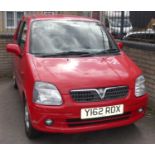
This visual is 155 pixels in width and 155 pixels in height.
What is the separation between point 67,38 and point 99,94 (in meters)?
1.42

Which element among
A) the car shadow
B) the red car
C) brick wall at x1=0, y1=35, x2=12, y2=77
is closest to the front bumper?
the red car

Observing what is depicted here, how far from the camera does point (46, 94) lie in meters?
3.83

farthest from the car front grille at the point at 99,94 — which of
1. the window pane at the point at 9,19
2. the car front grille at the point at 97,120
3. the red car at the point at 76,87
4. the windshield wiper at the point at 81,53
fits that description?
the window pane at the point at 9,19

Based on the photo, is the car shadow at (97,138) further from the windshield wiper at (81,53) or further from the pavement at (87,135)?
the windshield wiper at (81,53)

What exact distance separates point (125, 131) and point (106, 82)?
3.41 ft

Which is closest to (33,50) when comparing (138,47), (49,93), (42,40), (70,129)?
(42,40)

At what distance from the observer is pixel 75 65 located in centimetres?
428

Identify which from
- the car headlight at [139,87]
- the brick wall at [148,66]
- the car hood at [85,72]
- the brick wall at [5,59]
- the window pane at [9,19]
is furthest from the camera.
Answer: the window pane at [9,19]

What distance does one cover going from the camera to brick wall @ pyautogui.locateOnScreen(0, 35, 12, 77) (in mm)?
8461

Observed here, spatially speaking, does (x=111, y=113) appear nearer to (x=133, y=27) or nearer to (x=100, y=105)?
(x=100, y=105)

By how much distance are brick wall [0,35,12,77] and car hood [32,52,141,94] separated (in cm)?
424

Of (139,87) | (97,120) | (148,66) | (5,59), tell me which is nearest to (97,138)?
(97,120)

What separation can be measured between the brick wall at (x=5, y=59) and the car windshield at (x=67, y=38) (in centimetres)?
354

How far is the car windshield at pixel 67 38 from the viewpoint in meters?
4.74
